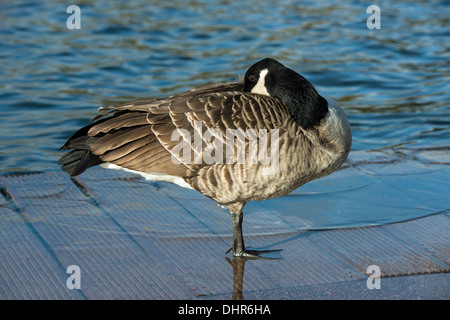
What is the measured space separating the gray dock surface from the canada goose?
0.35 metres

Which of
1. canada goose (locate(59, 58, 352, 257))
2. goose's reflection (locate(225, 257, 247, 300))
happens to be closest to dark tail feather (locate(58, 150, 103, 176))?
canada goose (locate(59, 58, 352, 257))

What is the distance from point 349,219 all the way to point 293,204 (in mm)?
533

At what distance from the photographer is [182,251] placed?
457 centimetres

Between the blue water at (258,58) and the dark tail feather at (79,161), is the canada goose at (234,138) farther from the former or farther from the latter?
the blue water at (258,58)

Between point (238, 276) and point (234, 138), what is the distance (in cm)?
89

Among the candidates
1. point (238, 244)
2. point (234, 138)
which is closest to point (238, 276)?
point (238, 244)

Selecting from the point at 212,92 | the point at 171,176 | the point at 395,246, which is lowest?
the point at 395,246

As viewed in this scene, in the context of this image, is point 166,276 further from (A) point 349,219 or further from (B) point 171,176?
(A) point 349,219

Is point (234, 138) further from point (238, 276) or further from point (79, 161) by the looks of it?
point (79, 161)

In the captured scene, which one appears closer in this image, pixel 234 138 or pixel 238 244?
pixel 234 138

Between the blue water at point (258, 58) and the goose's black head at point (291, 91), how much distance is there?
3.48 ft

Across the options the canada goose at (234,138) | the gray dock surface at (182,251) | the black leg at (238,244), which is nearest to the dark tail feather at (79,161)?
the canada goose at (234,138)
